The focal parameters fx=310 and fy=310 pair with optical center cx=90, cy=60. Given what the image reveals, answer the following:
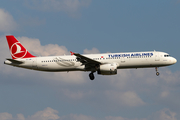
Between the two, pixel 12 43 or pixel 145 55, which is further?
pixel 12 43

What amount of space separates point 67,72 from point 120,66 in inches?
415

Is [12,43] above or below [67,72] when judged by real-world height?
above

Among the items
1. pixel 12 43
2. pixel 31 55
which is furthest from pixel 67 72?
pixel 12 43

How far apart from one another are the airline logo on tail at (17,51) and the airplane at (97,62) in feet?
1.66

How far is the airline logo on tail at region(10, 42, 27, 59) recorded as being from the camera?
61.7m

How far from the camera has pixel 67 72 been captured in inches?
2381

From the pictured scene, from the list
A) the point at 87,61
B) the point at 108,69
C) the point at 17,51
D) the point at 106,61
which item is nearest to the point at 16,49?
the point at 17,51

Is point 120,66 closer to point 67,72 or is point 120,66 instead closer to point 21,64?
point 67,72

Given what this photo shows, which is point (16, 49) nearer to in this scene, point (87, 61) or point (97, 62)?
point (87, 61)

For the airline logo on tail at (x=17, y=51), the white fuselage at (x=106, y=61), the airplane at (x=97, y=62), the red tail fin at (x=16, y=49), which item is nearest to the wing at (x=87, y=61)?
the airplane at (x=97, y=62)

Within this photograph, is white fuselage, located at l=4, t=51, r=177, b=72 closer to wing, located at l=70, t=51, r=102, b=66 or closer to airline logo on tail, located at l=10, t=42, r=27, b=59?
Answer: wing, located at l=70, t=51, r=102, b=66

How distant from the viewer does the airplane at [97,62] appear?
56.9 m

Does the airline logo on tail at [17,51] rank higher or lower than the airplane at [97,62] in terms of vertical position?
higher

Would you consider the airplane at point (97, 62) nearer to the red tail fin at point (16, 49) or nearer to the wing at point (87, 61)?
the wing at point (87, 61)
